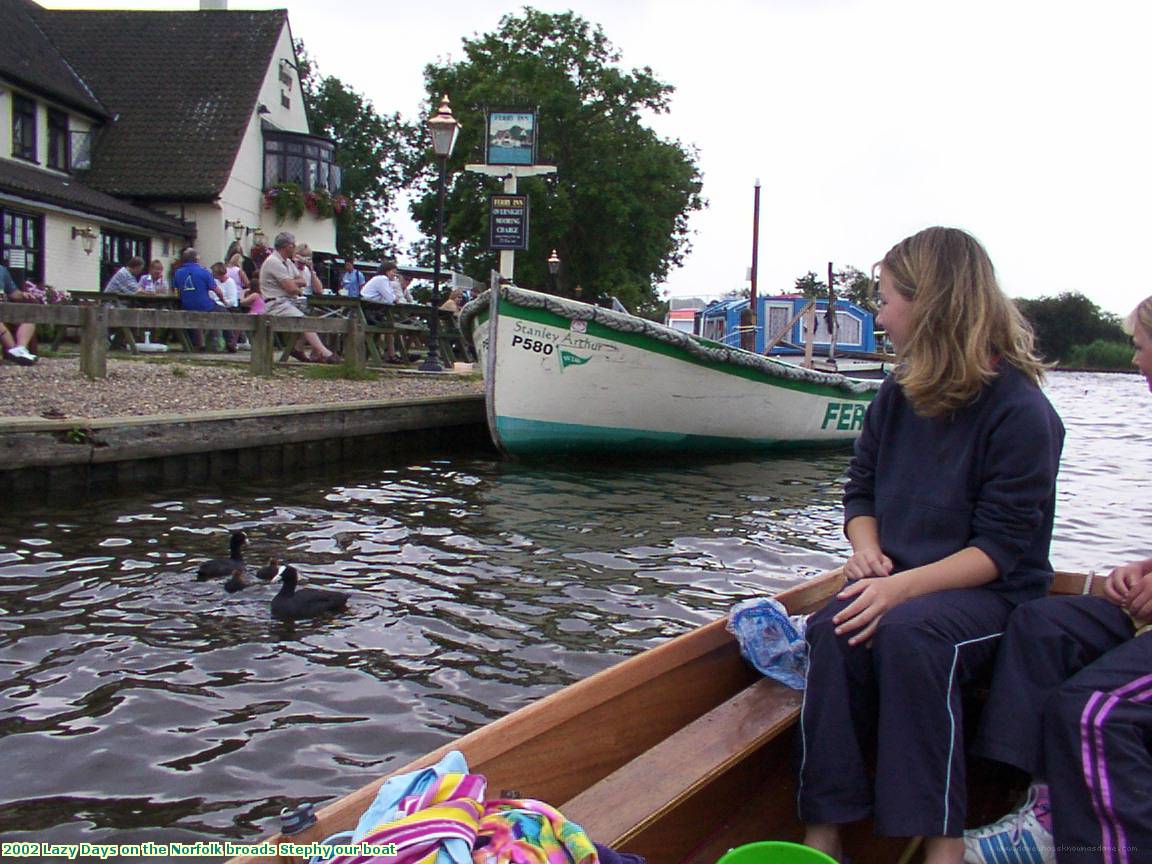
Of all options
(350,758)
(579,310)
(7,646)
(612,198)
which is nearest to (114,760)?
(350,758)

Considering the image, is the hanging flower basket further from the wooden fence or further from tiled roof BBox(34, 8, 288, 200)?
the wooden fence

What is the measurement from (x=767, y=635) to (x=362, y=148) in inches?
2180

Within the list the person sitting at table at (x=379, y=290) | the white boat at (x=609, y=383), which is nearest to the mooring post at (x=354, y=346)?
the white boat at (x=609, y=383)

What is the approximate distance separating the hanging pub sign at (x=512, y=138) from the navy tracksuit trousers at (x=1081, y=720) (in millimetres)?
15359

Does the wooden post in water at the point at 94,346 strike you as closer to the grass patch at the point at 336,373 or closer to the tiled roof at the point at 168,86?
the grass patch at the point at 336,373

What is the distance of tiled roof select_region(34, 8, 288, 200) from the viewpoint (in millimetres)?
24984

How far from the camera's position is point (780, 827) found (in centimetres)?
274

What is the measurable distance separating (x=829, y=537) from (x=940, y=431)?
534 centimetres

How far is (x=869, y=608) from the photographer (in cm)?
235

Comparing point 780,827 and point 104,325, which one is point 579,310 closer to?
point 104,325

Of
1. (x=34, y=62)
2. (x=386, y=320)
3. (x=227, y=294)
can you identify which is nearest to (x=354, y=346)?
(x=386, y=320)

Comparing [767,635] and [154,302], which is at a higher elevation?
[154,302]

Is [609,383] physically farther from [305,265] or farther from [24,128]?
[24,128]

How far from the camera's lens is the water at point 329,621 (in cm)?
349
